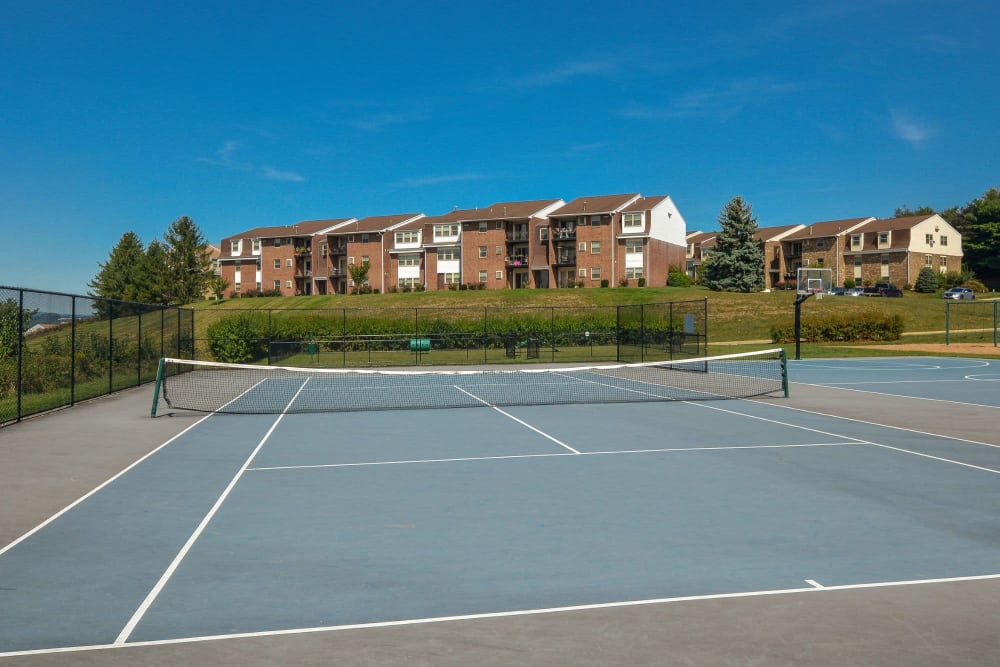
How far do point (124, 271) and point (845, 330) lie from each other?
83849 millimetres

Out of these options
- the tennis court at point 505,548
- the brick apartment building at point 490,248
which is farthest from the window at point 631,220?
the tennis court at point 505,548

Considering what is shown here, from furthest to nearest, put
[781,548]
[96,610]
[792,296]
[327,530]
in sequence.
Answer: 1. [792,296]
2. [327,530]
3. [781,548]
4. [96,610]

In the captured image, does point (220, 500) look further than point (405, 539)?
Yes

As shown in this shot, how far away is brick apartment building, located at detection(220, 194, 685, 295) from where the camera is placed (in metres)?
79.8

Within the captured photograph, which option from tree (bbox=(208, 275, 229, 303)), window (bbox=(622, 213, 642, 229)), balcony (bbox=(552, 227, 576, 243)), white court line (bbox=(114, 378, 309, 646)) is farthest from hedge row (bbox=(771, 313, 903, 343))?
tree (bbox=(208, 275, 229, 303))

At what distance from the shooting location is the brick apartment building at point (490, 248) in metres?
79.8

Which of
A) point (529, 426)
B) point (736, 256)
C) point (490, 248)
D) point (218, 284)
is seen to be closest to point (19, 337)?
point (529, 426)

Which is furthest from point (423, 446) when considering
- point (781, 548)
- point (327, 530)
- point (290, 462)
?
point (781, 548)

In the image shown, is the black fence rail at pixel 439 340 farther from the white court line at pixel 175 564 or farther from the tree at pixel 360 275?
the tree at pixel 360 275

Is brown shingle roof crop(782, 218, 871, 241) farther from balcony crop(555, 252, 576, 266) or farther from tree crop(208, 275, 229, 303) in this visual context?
tree crop(208, 275, 229, 303)

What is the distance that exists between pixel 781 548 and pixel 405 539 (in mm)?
3321

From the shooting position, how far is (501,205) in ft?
291

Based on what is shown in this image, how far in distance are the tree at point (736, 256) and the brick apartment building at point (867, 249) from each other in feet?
31.8

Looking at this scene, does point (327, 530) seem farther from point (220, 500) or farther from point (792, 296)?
point (792, 296)
